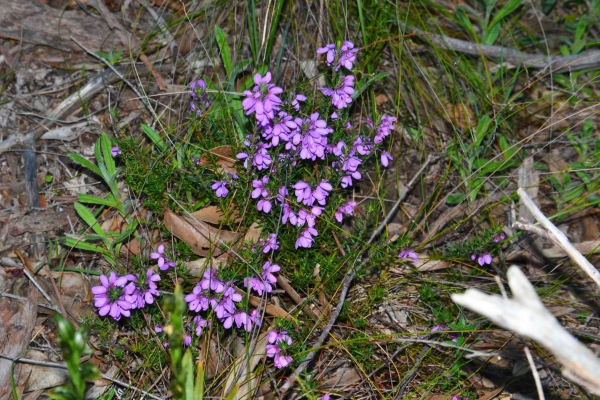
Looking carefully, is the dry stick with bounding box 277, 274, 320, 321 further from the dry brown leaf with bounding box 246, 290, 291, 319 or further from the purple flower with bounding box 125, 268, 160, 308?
the purple flower with bounding box 125, 268, 160, 308

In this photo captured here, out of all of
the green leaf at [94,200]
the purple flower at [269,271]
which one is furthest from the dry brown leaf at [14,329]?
the purple flower at [269,271]

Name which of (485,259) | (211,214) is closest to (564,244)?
(485,259)

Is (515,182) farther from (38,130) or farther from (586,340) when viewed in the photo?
(38,130)

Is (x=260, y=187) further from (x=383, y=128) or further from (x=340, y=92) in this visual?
(x=383, y=128)

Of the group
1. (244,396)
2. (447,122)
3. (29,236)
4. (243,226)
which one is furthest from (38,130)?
(447,122)

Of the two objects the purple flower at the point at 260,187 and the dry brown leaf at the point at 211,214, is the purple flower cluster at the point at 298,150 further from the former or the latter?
the dry brown leaf at the point at 211,214
